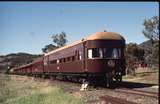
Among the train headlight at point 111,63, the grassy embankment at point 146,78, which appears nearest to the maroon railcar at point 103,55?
the train headlight at point 111,63

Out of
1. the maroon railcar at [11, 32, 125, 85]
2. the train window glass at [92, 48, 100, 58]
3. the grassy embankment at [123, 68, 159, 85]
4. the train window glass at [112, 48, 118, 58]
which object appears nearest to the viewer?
the maroon railcar at [11, 32, 125, 85]

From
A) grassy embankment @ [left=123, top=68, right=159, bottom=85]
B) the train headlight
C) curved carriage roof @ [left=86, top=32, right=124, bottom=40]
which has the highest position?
curved carriage roof @ [left=86, top=32, right=124, bottom=40]

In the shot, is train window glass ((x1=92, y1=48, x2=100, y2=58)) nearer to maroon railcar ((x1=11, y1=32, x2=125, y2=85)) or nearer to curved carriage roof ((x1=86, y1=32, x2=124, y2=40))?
maroon railcar ((x1=11, y1=32, x2=125, y2=85))

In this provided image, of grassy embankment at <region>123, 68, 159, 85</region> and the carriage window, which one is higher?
the carriage window

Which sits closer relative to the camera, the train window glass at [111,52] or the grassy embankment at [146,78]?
the train window glass at [111,52]

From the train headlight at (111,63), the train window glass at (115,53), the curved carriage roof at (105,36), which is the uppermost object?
the curved carriage roof at (105,36)

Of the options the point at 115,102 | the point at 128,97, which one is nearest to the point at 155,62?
the point at 128,97

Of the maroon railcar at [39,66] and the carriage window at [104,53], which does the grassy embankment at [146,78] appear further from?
the maroon railcar at [39,66]

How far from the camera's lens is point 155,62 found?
4509cm

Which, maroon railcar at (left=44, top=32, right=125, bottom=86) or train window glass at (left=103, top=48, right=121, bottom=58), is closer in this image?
maroon railcar at (left=44, top=32, right=125, bottom=86)

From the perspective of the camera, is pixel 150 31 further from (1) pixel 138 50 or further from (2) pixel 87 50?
(2) pixel 87 50

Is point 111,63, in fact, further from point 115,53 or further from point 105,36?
point 105,36

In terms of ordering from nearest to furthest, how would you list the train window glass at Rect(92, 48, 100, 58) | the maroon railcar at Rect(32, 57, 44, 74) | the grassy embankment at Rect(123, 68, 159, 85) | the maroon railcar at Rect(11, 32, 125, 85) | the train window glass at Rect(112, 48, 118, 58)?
1. the maroon railcar at Rect(11, 32, 125, 85)
2. the train window glass at Rect(92, 48, 100, 58)
3. the train window glass at Rect(112, 48, 118, 58)
4. the grassy embankment at Rect(123, 68, 159, 85)
5. the maroon railcar at Rect(32, 57, 44, 74)

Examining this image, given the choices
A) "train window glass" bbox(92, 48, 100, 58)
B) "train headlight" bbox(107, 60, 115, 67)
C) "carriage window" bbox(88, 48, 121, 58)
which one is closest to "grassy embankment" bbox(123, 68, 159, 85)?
"carriage window" bbox(88, 48, 121, 58)
